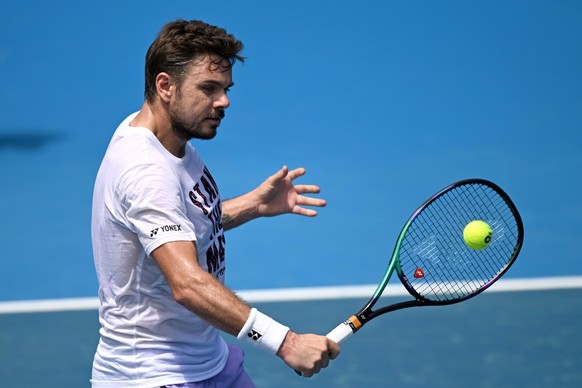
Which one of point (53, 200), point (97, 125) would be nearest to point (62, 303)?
point (53, 200)

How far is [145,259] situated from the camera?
3697mm

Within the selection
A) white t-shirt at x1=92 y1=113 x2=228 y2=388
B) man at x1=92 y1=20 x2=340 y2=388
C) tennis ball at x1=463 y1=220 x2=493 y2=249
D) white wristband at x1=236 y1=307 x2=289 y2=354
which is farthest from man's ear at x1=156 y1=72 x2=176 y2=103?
tennis ball at x1=463 y1=220 x2=493 y2=249

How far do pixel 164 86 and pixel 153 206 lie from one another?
0.53 meters

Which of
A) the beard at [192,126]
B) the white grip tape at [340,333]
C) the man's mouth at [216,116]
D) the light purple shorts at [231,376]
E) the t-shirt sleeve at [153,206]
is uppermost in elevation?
the man's mouth at [216,116]

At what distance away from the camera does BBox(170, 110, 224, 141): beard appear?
12.5 ft

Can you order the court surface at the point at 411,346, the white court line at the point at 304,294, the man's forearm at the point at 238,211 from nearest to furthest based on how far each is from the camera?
1. the man's forearm at the point at 238,211
2. the court surface at the point at 411,346
3. the white court line at the point at 304,294

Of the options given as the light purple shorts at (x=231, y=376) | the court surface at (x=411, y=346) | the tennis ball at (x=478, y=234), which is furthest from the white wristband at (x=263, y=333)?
the court surface at (x=411, y=346)

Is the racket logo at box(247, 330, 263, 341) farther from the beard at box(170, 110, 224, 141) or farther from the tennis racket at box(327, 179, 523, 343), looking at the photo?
the beard at box(170, 110, 224, 141)

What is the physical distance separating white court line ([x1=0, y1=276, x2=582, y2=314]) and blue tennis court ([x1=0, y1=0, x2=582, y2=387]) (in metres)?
0.05

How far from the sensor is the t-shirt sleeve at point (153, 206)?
3479mm

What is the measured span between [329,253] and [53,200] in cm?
263

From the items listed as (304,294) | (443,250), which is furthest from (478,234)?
(304,294)

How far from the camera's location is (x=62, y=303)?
7676mm

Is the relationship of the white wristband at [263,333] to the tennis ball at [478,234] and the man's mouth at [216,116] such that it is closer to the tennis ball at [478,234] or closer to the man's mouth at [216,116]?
the man's mouth at [216,116]
